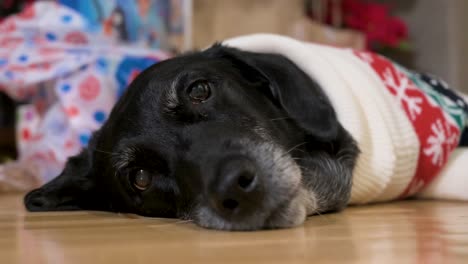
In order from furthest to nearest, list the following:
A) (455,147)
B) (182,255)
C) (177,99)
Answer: (455,147) → (177,99) → (182,255)

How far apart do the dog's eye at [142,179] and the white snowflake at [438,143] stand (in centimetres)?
106

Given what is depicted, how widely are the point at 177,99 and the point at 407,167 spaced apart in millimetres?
921

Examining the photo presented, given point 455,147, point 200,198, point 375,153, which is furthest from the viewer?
point 455,147

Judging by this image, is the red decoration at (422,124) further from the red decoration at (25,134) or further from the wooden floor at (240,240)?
the red decoration at (25,134)

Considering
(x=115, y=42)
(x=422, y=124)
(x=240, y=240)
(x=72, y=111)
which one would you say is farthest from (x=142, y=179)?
(x=115, y=42)

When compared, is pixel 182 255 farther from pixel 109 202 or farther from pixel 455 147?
pixel 455 147

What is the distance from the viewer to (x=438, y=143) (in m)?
2.34

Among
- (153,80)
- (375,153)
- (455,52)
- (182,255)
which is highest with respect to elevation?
(153,80)

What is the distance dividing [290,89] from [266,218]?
1.92 feet

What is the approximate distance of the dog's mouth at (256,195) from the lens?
1472mm

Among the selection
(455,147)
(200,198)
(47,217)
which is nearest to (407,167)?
(455,147)

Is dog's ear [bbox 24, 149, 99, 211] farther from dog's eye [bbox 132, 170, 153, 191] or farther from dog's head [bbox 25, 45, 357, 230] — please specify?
dog's eye [bbox 132, 170, 153, 191]

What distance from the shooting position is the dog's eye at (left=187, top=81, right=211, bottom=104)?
1.82 meters

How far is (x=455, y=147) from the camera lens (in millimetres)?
2523
